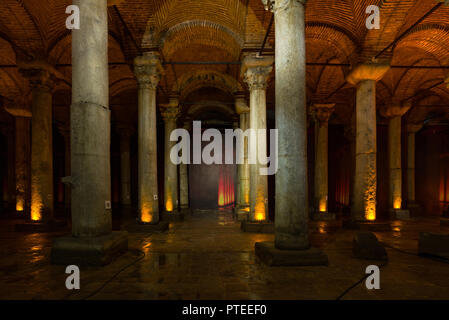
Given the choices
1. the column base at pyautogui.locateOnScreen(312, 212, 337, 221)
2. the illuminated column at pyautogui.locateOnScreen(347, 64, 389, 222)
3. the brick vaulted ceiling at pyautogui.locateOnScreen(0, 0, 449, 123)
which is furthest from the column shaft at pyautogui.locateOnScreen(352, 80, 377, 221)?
the column base at pyautogui.locateOnScreen(312, 212, 337, 221)

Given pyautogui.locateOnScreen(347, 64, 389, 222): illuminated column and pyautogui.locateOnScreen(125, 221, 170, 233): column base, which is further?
pyautogui.locateOnScreen(347, 64, 389, 222): illuminated column

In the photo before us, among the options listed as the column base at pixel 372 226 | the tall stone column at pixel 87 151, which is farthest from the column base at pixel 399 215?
the tall stone column at pixel 87 151

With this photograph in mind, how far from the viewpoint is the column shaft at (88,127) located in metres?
4.68

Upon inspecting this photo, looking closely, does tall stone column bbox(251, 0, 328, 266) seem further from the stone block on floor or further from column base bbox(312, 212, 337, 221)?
column base bbox(312, 212, 337, 221)

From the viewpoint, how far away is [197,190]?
19484 millimetres

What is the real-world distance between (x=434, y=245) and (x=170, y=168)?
961cm

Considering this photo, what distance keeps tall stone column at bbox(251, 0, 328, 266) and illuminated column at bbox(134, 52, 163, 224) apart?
4.73 metres

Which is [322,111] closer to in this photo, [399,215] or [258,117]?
[399,215]

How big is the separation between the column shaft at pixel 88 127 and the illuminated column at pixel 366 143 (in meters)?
7.25

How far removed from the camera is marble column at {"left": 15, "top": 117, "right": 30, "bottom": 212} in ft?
41.6

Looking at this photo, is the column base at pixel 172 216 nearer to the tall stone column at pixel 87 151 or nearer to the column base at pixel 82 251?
the tall stone column at pixel 87 151
